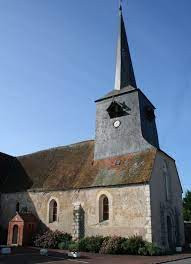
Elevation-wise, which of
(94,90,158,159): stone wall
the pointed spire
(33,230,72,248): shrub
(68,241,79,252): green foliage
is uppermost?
the pointed spire

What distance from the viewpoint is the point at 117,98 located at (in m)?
25.3

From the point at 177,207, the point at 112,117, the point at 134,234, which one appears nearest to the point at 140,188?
the point at 134,234

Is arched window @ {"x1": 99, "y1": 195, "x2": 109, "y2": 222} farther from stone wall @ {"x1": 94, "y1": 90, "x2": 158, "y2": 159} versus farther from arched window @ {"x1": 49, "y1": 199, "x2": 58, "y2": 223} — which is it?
arched window @ {"x1": 49, "y1": 199, "x2": 58, "y2": 223}

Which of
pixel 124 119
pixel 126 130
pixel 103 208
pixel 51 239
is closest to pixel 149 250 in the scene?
pixel 103 208

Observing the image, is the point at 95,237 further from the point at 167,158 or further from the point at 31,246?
the point at 167,158

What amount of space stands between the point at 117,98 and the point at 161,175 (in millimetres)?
7425

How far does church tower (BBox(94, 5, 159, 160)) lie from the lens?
23.3 meters

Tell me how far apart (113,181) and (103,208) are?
2078 millimetres

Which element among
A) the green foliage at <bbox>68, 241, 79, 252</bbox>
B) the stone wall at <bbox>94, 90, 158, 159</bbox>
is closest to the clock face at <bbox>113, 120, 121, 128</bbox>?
the stone wall at <bbox>94, 90, 158, 159</bbox>

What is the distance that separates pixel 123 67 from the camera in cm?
2691

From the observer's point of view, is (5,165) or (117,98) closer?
(117,98)

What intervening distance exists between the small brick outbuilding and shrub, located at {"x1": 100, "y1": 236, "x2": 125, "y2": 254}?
6.55m

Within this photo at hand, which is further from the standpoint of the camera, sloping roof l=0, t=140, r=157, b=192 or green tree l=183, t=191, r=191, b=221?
green tree l=183, t=191, r=191, b=221

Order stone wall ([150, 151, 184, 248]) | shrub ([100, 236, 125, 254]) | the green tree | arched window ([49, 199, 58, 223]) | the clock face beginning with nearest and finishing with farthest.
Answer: shrub ([100, 236, 125, 254]), stone wall ([150, 151, 184, 248]), arched window ([49, 199, 58, 223]), the clock face, the green tree
